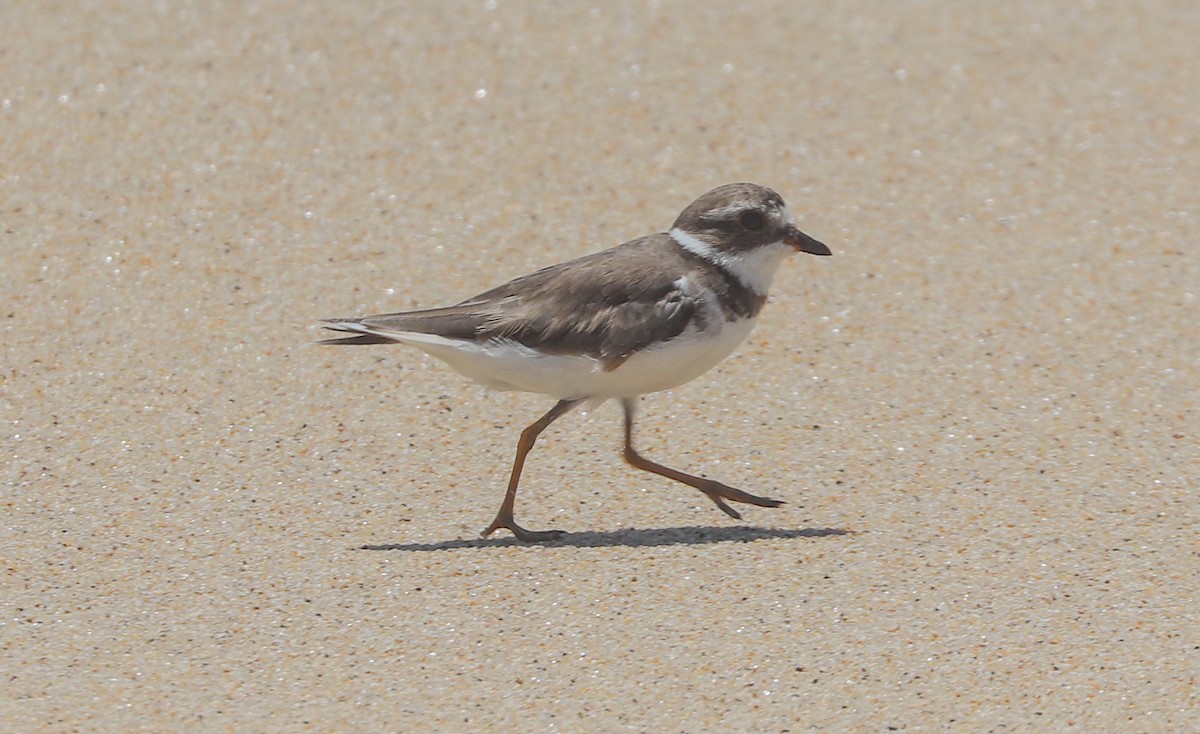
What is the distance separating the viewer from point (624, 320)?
15.8ft

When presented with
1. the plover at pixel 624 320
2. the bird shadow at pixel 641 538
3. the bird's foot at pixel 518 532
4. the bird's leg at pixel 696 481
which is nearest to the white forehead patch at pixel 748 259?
the plover at pixel 624 320

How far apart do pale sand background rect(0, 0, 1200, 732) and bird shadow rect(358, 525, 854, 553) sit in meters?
0.02

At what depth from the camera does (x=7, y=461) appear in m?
5.38

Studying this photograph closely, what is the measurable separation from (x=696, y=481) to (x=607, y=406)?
1370mm

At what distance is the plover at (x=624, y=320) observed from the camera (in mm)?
4852

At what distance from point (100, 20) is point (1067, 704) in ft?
19.6

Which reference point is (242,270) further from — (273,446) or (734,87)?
(734,87)

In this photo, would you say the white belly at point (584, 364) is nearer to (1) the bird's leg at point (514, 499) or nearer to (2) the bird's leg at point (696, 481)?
(1) the bird's leg at point (514, 499)

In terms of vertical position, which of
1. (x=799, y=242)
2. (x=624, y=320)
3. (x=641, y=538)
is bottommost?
(x=641, y=538)

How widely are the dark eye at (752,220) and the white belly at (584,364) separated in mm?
315

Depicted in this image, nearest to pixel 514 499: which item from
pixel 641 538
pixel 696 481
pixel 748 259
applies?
pixel 641 538

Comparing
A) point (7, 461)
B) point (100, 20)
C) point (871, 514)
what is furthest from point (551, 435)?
point (100, 20)

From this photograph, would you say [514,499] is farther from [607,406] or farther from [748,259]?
[607,406]

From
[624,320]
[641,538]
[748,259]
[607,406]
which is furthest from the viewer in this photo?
[607,406]
